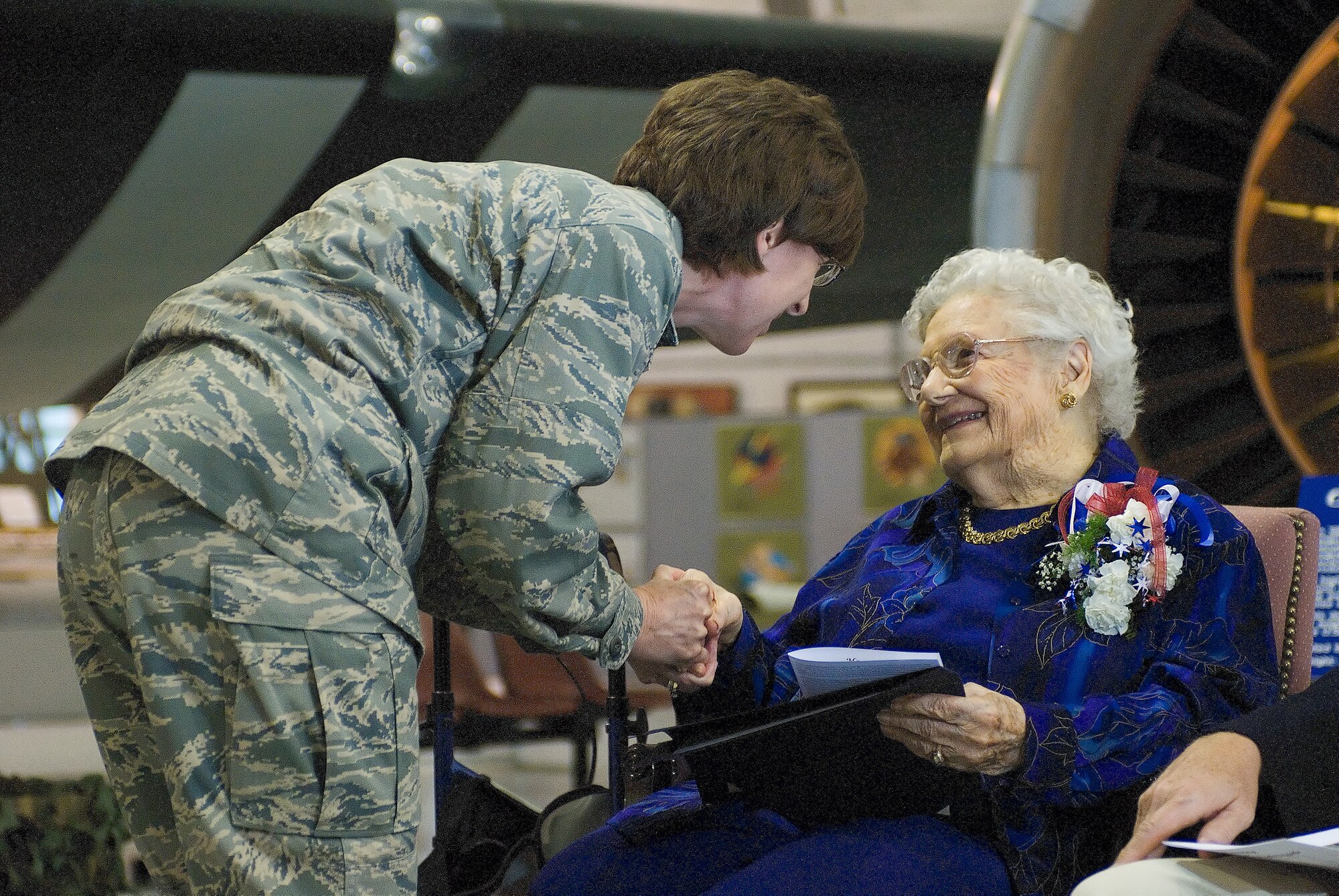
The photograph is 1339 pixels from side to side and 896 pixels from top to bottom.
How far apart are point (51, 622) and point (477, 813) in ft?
15.1

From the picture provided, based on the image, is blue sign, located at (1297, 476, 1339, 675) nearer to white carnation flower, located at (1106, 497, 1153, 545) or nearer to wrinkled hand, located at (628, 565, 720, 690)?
white carnation flower, located at (1106, 497, 1153, 545)

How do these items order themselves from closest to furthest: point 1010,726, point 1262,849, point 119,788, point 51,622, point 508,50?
1. point 1262,849
2. point 119,788
3. point 1010,726
4. point 508,50
5. point 51,622

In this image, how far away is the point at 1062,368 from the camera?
1.67 metres

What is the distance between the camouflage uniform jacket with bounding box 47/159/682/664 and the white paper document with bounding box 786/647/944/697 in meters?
0.25

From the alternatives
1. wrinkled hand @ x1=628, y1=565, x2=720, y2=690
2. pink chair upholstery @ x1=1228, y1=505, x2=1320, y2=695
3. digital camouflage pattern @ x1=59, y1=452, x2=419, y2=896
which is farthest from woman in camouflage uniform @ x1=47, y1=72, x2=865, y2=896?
pink chair upholstery @ x1=1228, y1=505, x2=1320, y2=695

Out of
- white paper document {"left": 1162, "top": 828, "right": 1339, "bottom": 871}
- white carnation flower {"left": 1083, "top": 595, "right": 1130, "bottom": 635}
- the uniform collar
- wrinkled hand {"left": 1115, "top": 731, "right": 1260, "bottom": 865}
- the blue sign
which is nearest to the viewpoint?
white paper document {"left": 1162, "top": 828, "right": 1339, "bottom": 871}

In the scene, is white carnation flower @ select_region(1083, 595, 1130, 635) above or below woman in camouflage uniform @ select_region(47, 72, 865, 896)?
below

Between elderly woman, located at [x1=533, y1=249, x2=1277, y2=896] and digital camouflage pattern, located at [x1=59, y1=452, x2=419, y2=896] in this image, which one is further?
elderly woman, located at [x1=533, y1=249, x2=1277, y2=896]

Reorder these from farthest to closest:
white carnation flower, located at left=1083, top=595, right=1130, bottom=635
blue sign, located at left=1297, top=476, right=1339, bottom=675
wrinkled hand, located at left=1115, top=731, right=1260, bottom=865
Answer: blue sign, located at left=1297, top=476, right=1339, bottom=675 → white carnation flower, located at left=1083, top=595, right=1130, bottom=635 → wrinkled hand, located at left=1115, top=731, right=1260, bottom=865

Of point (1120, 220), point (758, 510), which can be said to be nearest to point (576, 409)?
point (1120, 220)

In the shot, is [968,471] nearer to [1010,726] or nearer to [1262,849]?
[1010,726]

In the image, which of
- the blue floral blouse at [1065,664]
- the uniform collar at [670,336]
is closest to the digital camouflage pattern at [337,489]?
the uniform collar at [670,336]

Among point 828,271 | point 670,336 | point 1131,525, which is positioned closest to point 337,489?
point 670,336

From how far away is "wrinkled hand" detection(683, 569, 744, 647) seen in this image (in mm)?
1530
